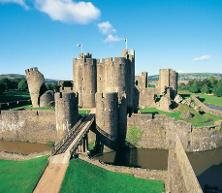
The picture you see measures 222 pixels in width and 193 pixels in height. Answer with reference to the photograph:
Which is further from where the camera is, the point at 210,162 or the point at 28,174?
the point at 210,162

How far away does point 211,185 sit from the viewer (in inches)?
1107

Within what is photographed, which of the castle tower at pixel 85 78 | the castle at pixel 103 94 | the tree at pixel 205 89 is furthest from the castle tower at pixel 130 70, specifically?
the tree at pixel 205 89

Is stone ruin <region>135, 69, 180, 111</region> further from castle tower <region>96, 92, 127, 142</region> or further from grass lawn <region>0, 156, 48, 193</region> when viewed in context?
grass lawn <region>0, 156, 48, 193</region>

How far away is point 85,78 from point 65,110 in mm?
10821

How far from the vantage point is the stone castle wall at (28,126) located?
41.0 m

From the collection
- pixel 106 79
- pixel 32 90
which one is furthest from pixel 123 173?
pixel 32 90

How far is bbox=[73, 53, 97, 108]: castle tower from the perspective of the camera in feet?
143

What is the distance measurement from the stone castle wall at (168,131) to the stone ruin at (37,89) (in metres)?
13.7

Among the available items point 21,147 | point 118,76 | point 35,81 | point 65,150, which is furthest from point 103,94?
point 35,81

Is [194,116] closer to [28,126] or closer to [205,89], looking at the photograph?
[28,126]

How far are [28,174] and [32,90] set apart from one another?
22.7 metres

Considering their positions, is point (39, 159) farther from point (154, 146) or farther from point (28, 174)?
point (154, 146)

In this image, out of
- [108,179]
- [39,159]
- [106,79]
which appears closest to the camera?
[108,179]

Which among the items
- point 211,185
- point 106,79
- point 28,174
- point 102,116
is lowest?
point 211,185
